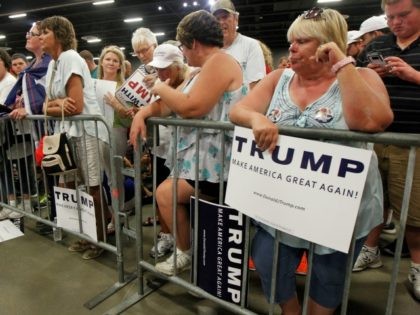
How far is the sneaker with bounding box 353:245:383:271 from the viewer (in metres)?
2.25

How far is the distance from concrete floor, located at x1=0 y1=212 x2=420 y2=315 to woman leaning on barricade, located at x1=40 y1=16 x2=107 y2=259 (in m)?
0.24

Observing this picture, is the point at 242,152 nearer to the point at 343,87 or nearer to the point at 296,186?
the point at 296,186

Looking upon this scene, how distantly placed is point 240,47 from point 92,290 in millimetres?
2065

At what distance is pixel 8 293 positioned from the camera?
208cm

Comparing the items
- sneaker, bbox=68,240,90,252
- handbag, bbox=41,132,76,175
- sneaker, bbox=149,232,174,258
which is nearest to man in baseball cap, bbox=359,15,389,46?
sneaker, bbox=149,232,174,258

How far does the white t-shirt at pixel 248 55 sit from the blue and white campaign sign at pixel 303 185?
1.35m

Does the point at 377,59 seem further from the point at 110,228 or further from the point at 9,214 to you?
the point at 9,214

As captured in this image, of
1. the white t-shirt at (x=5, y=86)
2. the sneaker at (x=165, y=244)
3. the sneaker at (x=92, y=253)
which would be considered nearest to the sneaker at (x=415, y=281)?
the sneaker at (x=165, y=244)

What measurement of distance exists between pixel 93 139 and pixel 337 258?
6.06ft

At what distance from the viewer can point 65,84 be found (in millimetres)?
2252

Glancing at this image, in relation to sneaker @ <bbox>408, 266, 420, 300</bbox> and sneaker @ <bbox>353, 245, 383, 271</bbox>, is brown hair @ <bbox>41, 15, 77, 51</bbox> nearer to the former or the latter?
sneaker @ <bbox>353, 245, 383, 271</bbox>

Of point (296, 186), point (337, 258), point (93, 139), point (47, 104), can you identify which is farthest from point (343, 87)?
point (47, 104)

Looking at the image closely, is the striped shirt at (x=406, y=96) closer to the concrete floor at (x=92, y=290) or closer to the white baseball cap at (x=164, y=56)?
the concrete floor at (x=92, y=290)

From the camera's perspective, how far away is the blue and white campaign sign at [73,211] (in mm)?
2227
